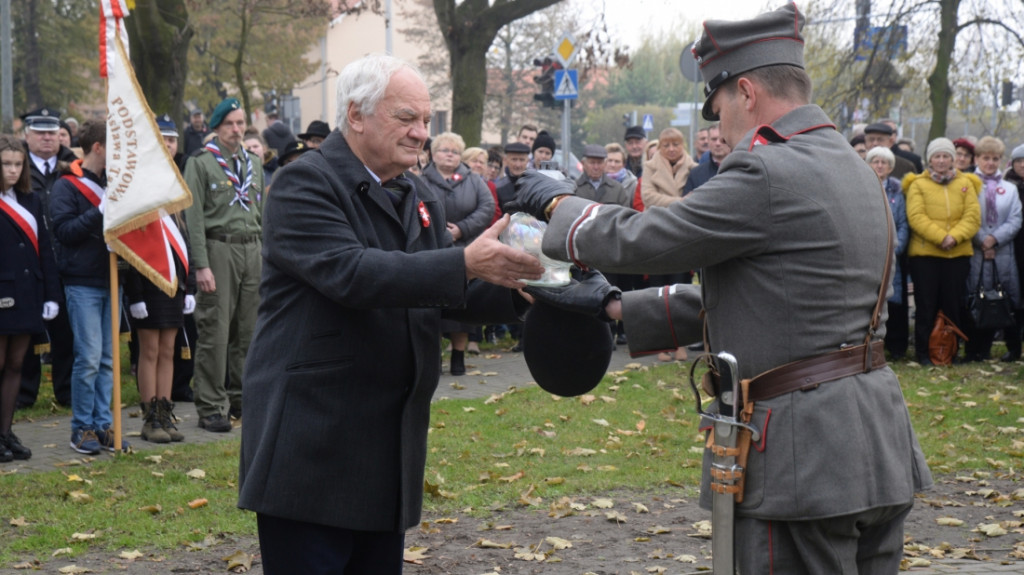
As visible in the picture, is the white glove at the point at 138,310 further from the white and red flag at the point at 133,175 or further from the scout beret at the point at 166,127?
the scout beret at the point at 166,127

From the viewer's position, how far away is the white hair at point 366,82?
11.4ft

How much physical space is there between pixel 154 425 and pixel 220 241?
154 cm

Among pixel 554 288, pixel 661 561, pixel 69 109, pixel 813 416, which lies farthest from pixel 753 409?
pixel 69 109

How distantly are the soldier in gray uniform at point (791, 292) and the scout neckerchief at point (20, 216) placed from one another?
6.20 metres

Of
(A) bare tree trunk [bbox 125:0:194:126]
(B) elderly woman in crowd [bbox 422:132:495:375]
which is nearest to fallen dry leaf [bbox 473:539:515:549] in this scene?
(B) elderly woman in crowd [bbox 422:132:495:375]

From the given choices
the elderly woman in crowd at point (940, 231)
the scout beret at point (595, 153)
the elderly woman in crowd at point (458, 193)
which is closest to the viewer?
the elderly woman in crowd at point (458, 193)

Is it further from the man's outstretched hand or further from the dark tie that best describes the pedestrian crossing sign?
the man's outstretched hand

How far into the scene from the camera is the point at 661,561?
6.00 m

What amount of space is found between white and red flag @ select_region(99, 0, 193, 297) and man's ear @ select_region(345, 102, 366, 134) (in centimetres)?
508

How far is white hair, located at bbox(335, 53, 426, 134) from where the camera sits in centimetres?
347

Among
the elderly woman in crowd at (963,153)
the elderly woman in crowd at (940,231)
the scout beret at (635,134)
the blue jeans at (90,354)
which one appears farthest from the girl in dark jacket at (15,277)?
the elderly woman in crowd at (963,153)

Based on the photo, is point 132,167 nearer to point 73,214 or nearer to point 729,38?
point 73,214

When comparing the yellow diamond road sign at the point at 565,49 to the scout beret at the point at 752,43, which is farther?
the yellow diamond road sign at the point at 565,49

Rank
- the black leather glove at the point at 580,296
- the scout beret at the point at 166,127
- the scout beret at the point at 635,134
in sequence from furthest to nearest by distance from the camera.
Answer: the scout beret at the point at 635,134, the scout beret at the point at 166,127, the black leather glove at the point at 580,296
